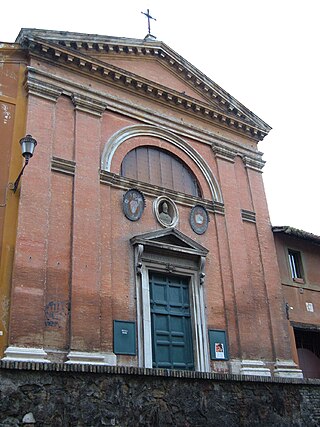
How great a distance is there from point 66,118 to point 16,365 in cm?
833

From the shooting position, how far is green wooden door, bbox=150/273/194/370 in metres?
12.9

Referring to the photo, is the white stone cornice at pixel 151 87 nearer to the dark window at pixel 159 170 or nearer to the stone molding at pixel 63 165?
the dark window at pixel 159 170

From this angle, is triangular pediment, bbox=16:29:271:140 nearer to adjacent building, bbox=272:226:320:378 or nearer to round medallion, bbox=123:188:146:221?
round medallion, bbox=123:188:146:221

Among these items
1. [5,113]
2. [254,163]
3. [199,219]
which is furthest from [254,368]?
[5,113]

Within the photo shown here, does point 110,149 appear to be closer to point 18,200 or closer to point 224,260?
point 18,200

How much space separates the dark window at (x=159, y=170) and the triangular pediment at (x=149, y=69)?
6.85ft

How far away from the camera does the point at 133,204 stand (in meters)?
14.0

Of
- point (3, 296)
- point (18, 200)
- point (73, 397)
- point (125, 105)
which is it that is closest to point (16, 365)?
point (73, 397)

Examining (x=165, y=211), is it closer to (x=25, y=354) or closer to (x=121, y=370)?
(x=25, y=354)

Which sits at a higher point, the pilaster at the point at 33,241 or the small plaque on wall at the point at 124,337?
the pilaster at the point at 33,241

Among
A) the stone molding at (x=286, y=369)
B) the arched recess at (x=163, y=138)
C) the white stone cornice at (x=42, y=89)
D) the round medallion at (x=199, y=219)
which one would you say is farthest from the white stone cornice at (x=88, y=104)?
the stone molding at (x=286, y=369)

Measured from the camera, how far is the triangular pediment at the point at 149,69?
46.3ft

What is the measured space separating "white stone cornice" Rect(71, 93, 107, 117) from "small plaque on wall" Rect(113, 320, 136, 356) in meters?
6.26

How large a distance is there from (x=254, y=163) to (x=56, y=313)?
10103mm
